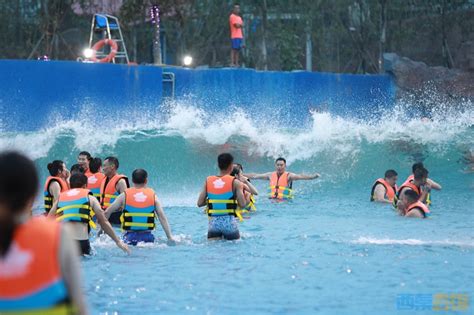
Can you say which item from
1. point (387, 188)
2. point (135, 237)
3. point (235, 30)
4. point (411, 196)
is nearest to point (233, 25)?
point (235, 30)

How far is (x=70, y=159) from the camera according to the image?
19.3 metres

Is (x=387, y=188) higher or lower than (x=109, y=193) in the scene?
lower

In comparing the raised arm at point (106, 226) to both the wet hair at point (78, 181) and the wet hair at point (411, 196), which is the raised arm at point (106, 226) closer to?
the wet hair at point (78, 181)

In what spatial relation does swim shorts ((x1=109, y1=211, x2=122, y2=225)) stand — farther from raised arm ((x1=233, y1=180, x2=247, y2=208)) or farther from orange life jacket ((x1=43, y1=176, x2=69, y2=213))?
raised arm ((x1=233, y1=180, x2=247, y2=208))

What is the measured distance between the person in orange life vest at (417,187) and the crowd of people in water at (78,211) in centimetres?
2

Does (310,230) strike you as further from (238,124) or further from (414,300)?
(238,124)

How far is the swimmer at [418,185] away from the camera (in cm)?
1343

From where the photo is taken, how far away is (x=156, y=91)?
71.9 ft

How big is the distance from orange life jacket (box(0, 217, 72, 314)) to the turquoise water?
4127mm

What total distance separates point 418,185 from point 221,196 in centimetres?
452

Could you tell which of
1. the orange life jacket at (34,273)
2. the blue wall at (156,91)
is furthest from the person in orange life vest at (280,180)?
the orange life jacket at (34,273)

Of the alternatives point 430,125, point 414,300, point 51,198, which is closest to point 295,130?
point 430,125

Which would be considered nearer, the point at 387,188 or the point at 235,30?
the point at 387,188

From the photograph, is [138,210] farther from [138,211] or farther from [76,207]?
[76,207]
